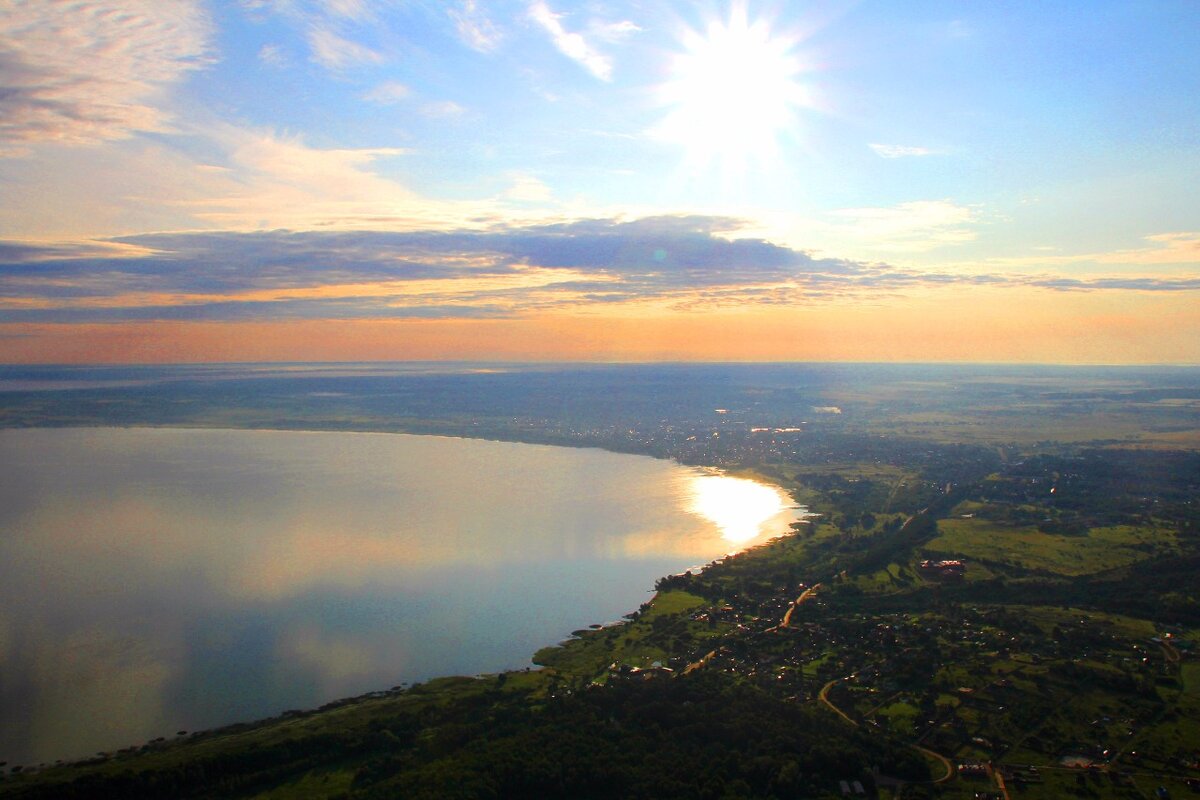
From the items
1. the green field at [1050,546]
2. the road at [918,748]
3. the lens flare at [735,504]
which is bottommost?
the lens flare at [735,504]

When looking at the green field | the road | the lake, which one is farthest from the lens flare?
the road

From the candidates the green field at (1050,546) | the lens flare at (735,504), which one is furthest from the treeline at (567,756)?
the lens flare at (735,504)

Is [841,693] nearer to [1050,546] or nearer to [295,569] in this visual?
[1050,546]

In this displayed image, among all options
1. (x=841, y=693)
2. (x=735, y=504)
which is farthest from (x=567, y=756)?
(x=735, y=504)

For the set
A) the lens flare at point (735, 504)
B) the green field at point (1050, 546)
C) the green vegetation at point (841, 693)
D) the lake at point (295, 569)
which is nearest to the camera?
the green vegetation at point (841, 693)

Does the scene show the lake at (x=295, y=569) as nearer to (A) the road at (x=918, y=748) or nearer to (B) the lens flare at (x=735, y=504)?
(B) the lens flare at (x=735, y=504)

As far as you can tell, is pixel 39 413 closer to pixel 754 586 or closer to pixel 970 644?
pixel 754 586

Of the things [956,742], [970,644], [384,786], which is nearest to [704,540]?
[970,644]

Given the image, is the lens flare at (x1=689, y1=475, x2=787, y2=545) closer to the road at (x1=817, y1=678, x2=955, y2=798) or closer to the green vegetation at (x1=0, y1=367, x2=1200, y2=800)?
the green vegetation at (x1=0, y1=367, x2=1200, y2=800)
